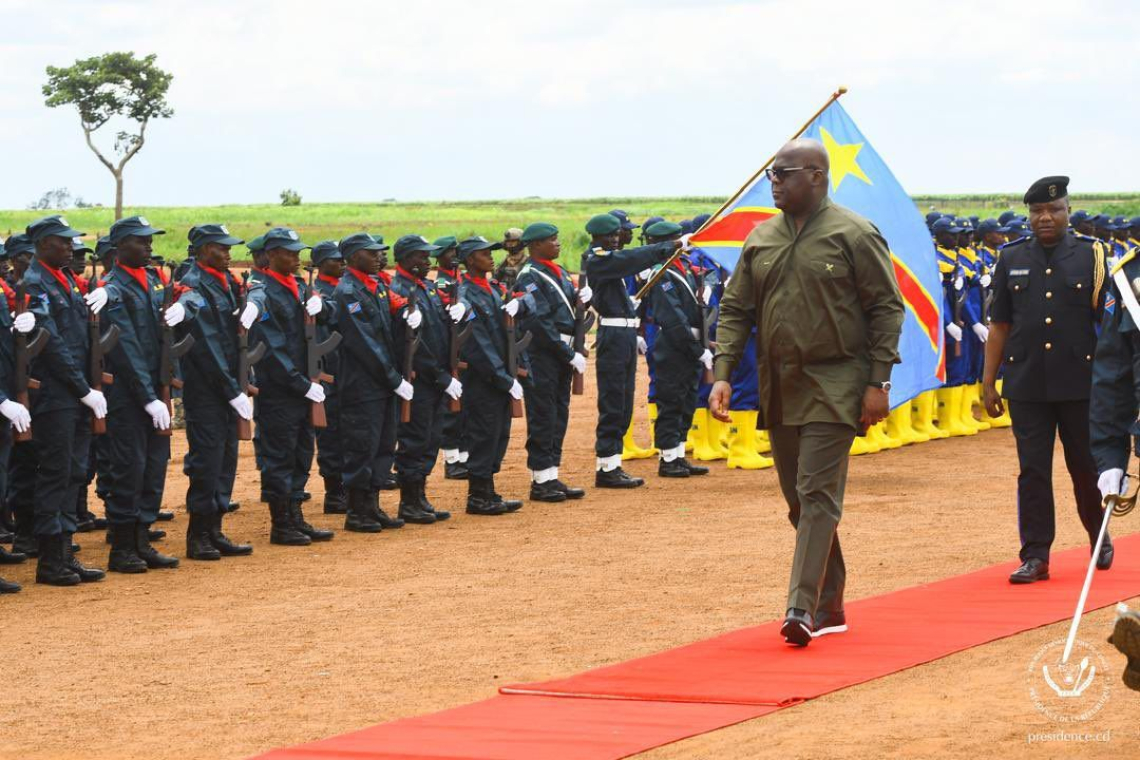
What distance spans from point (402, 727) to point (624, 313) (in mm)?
8359

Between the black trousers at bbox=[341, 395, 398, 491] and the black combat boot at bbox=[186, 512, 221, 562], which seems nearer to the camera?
the black combat boot at bbox=[186, 512, 221, 562]

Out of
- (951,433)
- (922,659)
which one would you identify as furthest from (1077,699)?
(951,433)

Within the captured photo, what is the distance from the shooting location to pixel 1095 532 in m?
9.14

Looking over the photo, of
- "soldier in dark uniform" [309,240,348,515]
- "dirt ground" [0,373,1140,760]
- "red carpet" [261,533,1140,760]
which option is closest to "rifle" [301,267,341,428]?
"soldier in dark uniform" [309,240,348,515]

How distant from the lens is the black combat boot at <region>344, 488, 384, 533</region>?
41.2 ft

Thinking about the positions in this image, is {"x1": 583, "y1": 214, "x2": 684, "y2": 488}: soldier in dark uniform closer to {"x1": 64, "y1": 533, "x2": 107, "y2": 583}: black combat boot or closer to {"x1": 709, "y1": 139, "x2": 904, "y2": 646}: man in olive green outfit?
{"x1": 64, "y1": 533, "x2": 107, "y2": 583}: black combat boot

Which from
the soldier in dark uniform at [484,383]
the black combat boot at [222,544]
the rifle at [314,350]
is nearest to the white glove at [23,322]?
the black combat boot at [222,544]

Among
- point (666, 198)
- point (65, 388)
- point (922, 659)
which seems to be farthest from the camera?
point (666, 198)

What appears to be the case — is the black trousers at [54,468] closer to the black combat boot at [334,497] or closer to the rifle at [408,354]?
the rifle at [408,354]

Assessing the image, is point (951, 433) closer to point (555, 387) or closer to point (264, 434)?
point (555, 387)

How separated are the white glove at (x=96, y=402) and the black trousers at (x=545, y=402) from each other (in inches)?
167

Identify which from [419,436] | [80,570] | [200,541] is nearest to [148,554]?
[200,541]

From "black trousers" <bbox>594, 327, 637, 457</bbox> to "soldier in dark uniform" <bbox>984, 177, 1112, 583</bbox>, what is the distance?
18.5 feet

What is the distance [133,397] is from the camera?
1066 centimetres
